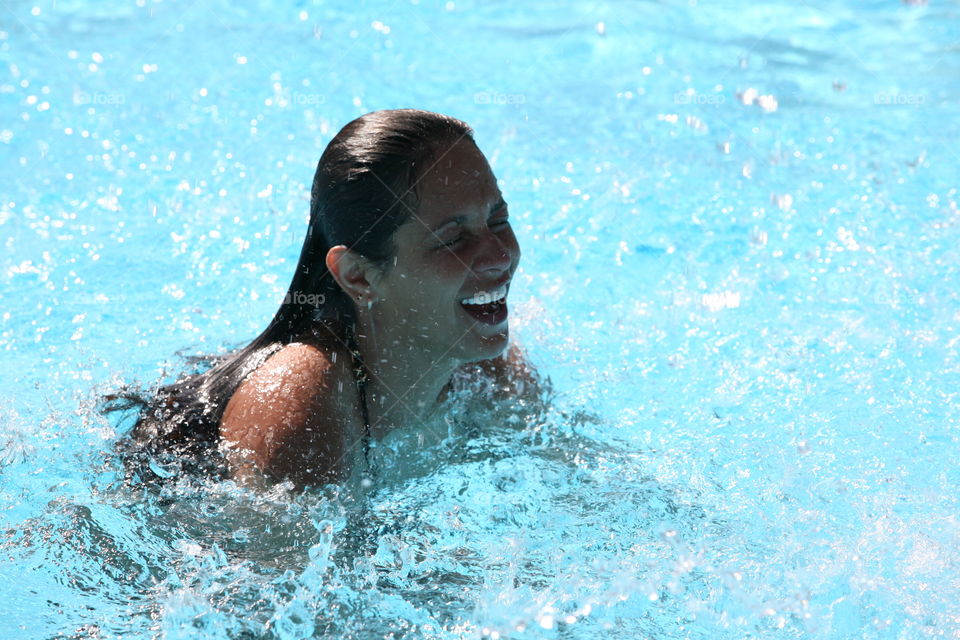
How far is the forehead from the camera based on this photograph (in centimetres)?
272

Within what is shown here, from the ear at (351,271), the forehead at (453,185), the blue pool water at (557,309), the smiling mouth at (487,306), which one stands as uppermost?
the forehead at (453,185)

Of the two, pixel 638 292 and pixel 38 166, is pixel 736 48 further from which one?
pixel 38 166

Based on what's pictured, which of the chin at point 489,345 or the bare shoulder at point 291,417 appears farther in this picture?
the chin at point 489,345

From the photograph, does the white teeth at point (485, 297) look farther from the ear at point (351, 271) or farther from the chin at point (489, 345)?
the ear at point (351, 271)

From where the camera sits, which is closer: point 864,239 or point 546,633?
point 546,633

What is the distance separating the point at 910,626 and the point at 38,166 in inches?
187

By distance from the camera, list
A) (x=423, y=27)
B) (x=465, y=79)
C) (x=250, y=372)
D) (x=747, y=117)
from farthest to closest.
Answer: (x=423, y=27)
(x=465, y=79)
(x=747, y=117)
(x=250, y=372)

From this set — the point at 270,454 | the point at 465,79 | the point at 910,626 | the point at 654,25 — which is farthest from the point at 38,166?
the point at 910,626

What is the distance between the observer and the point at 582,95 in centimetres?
632

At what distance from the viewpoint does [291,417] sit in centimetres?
266

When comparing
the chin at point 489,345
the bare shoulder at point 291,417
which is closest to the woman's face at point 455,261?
the chin at point 489,345

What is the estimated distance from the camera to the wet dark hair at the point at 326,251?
8.87ft

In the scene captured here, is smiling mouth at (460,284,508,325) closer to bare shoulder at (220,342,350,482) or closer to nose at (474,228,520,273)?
nose at (474,228,520,273)

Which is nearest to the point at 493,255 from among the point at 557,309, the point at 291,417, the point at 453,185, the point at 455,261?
the point at 455,261
